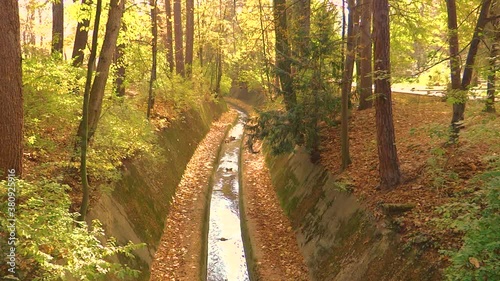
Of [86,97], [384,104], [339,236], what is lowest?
[339,236]

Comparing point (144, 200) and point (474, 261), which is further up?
point (474, 261)

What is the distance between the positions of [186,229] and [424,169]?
7880 millimetres

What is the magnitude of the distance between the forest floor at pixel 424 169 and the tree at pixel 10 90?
282 inches

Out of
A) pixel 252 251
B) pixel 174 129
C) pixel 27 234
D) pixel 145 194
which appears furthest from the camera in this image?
pixel 174 129

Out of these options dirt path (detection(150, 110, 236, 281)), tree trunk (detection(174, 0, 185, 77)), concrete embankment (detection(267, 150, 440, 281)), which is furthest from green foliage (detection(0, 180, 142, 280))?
tree trunk (detection(174, 0, 185, 77))

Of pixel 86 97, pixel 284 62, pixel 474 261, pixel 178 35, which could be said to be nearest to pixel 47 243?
pixel 86 97

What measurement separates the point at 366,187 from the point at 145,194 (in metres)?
7.29

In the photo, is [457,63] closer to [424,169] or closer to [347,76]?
[424,169]

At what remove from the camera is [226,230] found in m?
13.2

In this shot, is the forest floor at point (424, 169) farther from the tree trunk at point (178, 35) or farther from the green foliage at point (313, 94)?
the tree trunk at point (178, 35)

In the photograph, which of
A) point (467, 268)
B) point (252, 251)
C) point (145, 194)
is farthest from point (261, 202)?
point (467, 268)

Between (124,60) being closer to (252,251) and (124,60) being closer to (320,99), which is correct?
(320,99)

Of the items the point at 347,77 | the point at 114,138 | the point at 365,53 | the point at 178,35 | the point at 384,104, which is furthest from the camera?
the point at 178,35

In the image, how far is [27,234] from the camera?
174 inches
